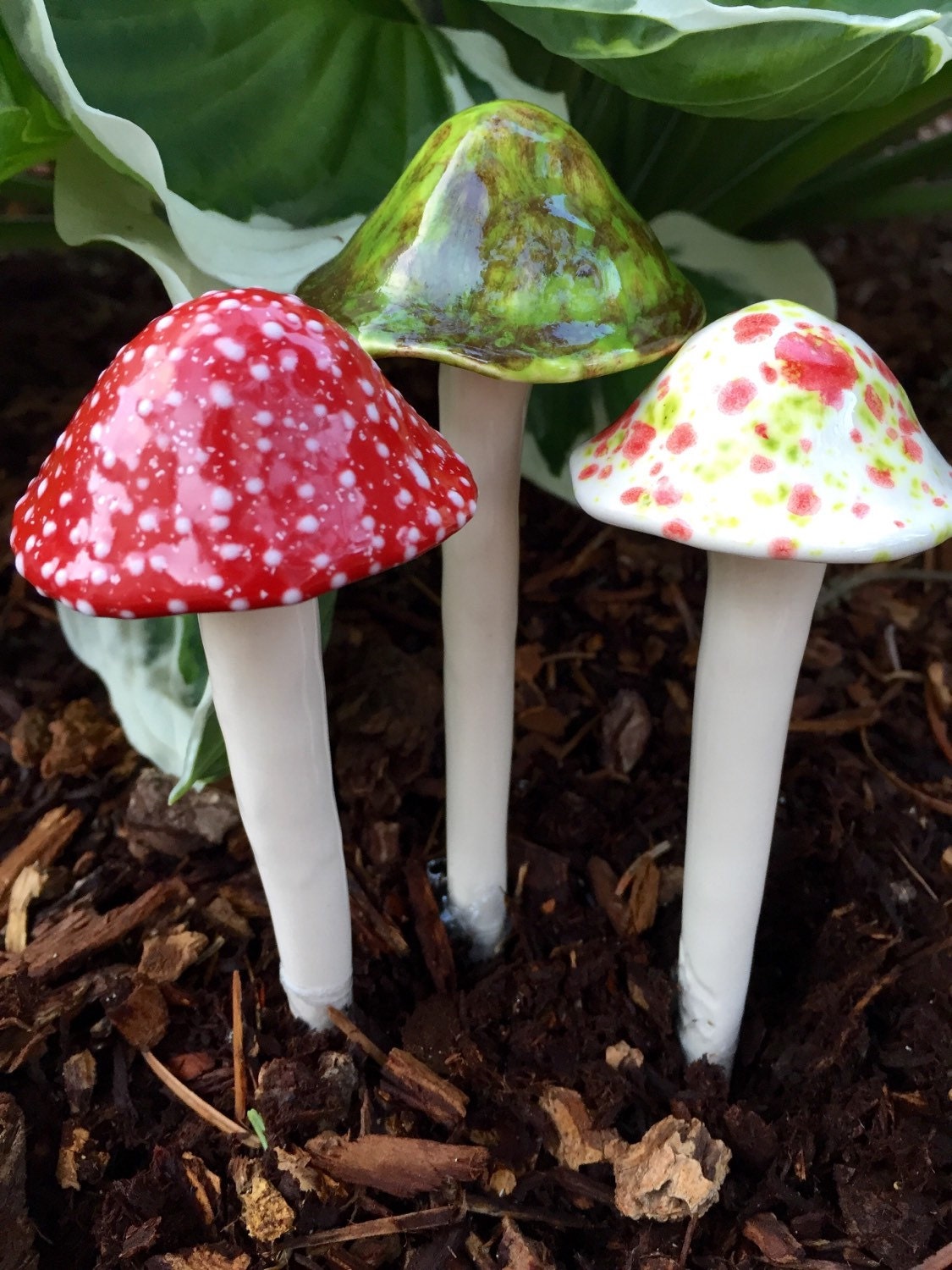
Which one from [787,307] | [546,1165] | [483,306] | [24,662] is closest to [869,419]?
[787,307]

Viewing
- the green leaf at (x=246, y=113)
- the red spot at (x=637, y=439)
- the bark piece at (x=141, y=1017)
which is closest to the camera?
the red spot at (x=637, y=439)

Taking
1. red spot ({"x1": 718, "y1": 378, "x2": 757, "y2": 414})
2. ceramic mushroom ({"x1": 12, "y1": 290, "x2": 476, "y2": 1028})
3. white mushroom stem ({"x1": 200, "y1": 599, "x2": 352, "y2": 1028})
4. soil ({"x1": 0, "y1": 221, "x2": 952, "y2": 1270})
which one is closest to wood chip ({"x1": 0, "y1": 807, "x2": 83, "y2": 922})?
soil ({"x1": 0, "y1": 221, "x2": 952, "y2": 1270})

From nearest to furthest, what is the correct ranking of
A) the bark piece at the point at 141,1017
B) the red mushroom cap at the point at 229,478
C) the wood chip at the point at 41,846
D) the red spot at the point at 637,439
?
the red mushroom cap at the point at 229,478 < the red spot at the point at 637,439 < the bark piece at the point at 141,1017 < the wood chip at the point at 41,846

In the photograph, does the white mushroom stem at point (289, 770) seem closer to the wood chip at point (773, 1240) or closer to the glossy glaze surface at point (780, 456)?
the glossy glaze surface at point (780, 456)

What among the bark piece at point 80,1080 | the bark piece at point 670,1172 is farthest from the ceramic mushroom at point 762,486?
the bark piece at point 80,1080

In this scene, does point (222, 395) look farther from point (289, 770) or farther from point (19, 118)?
point (19, 118)

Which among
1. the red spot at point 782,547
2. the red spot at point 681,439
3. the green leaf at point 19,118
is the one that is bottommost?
the red spot at point 782,547

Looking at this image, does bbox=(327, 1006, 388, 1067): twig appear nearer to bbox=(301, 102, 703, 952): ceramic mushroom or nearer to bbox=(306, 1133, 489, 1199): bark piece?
bbox=(306, 1133, 489, 1199): bark piece
